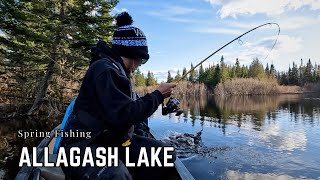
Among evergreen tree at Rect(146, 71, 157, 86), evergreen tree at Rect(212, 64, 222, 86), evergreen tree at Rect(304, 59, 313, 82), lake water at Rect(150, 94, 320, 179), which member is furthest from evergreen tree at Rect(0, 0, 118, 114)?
evergreen tree at Rect(304, 59, 313, 82)

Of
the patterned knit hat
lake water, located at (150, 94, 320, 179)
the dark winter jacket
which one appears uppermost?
the patterned knit hat

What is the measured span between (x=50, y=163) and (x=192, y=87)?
207ft

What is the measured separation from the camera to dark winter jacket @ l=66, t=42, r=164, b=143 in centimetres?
232

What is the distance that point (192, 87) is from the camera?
65938 millimetres

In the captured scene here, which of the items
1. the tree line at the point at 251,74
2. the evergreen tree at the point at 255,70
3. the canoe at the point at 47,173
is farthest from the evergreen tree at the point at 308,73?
the canoe at the point at 47,173

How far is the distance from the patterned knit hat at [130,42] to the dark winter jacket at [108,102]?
0.15 metres

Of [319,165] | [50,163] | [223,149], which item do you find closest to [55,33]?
[223,149]

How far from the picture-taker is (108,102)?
7.59 ft

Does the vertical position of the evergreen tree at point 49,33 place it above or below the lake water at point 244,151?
above

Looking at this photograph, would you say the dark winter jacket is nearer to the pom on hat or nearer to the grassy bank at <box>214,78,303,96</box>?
the pom on hat

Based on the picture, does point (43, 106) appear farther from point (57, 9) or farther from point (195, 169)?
point (195, 169)

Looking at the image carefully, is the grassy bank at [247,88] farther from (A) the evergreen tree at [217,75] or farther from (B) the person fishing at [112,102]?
(B) the person fishing at [112,102]

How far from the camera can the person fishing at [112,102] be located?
234cm

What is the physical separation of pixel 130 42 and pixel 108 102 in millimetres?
684
